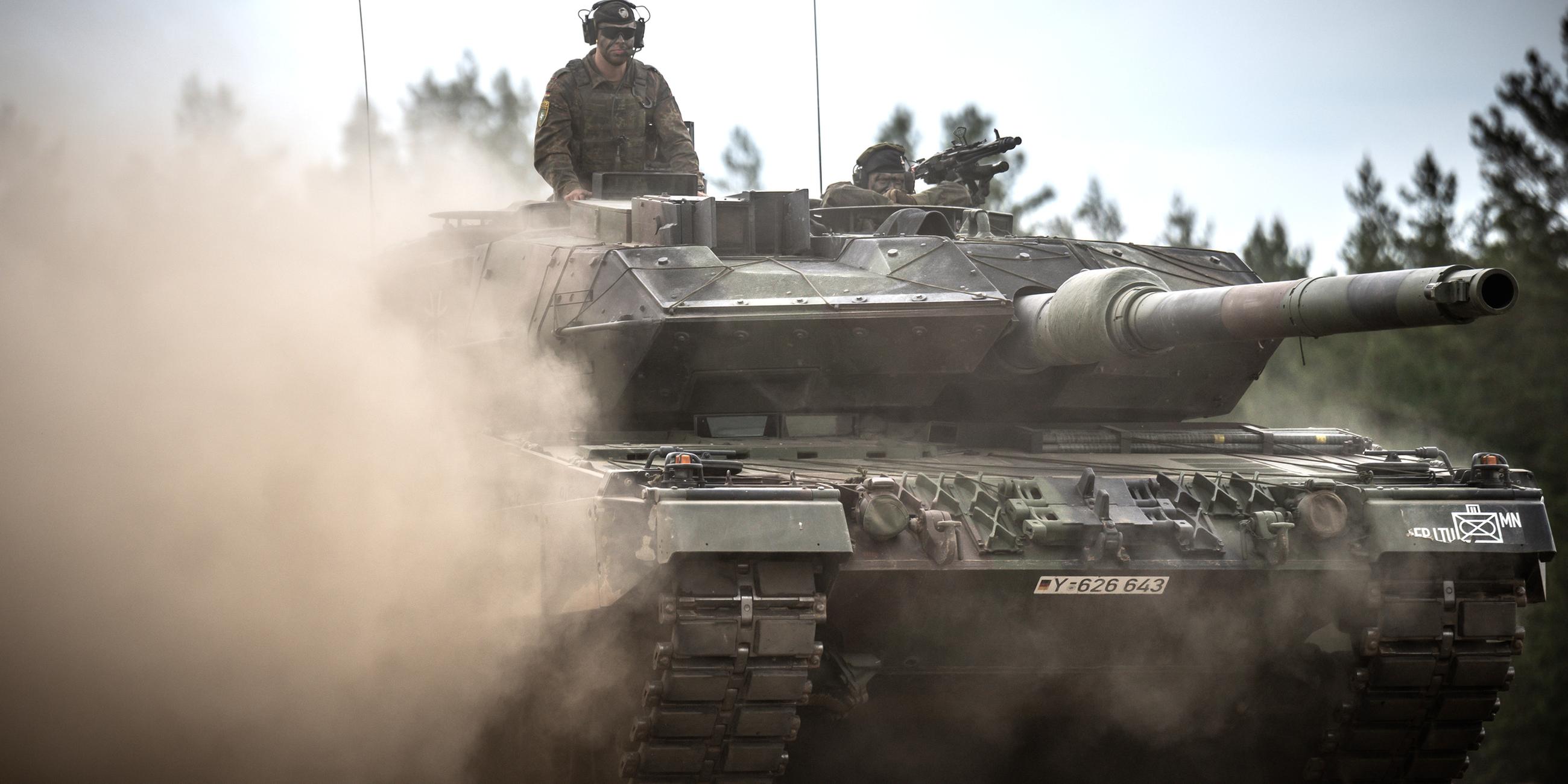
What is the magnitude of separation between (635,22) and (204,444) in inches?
155

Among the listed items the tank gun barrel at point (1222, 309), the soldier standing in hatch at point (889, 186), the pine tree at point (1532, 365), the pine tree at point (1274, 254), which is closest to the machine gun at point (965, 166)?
the soldier standing in hatch at point (889, 186)

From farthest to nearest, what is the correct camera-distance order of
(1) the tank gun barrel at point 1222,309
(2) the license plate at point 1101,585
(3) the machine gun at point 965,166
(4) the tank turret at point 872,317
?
(3) the machine gun at point 965,166
(4) the tank turret at point 872,317
(2) the license plate at point 1101,585
(1) the tank gun barrel at point 1222,309

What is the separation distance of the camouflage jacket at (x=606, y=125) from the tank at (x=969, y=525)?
5.28 feet

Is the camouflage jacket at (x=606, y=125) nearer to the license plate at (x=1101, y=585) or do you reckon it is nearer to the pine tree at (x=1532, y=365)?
the license plate at (x=1101, y=585)

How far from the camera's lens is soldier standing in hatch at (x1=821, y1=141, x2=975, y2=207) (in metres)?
11.3

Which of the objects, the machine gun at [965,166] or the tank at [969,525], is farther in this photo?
the machine gun at [965,166]

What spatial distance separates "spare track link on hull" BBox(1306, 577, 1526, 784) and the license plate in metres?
1.05

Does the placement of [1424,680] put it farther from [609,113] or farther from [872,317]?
[609,113]

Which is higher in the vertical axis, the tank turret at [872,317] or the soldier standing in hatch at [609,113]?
the soldier standing in hatch at [609,113]

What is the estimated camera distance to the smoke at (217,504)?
9.34m

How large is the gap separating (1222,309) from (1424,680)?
6.70ft

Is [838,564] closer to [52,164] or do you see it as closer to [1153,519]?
[1153,519]

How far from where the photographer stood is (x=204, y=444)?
10391 mm

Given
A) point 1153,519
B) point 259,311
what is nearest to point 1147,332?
point 1153,519
